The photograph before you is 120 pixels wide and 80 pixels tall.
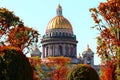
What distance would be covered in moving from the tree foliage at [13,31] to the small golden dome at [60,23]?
7892 cm

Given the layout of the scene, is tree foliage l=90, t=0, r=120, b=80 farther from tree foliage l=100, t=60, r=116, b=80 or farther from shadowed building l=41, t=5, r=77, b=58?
shadowed building l=41, t=5, r=77, b=58

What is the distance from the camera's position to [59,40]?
134500 mm

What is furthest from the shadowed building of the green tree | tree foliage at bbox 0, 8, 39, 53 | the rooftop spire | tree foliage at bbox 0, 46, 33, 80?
tree foliage at bbox 0, 46, 33, 80

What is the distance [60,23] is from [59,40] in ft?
21.3

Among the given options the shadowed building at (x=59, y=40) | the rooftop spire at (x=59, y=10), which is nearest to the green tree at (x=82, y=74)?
the shadowed building at (x=59, y=40)

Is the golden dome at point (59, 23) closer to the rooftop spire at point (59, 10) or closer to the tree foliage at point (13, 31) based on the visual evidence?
the rooftop spire at point (59, 10)

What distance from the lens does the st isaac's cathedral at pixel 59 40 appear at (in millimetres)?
130750

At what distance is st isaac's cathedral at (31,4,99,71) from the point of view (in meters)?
131

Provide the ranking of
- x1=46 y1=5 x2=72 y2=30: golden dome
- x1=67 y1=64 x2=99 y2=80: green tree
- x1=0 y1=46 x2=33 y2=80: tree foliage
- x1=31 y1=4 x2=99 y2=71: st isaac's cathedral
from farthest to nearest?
x1=31 y1=4 x2=99 y2=71: st isaac's cathedral → x1=46 y1=5 x2=72 y2=30: golden dome → x1=67 y1=64 x2=99 y2=80: green tree → x1=0 y1=46 x2=33 y2=80: tree foliage

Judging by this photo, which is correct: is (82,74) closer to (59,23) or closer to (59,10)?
(59,23)

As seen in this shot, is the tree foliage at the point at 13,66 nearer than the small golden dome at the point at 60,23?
Yes

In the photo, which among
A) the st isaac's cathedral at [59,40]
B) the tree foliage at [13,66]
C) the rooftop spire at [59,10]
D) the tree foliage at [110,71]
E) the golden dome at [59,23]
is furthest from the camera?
the rooftop spire at [59,10]

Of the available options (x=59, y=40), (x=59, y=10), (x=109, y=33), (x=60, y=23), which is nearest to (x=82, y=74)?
(x=109, y=33)

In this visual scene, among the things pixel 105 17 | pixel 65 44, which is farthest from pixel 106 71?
pixel 65 44
